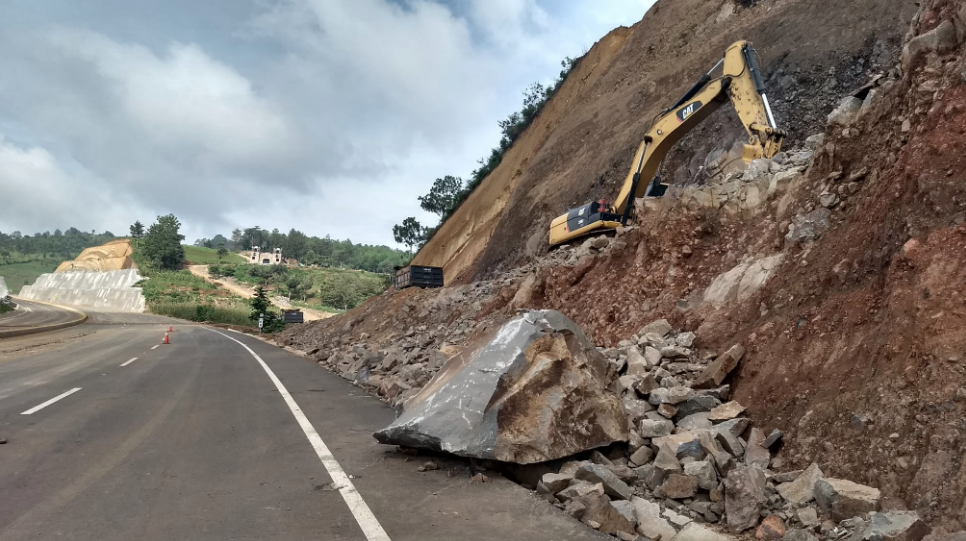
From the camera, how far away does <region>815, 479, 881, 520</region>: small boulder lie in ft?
12.1

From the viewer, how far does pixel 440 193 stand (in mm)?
61875

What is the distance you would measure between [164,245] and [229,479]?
121 metres

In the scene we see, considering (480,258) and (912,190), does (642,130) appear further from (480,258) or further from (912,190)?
(912,190)

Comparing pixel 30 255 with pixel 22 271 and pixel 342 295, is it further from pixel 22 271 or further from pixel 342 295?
pixel 342 295

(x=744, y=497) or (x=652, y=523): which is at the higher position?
(x=744, y=497)

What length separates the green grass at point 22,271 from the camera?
114 m

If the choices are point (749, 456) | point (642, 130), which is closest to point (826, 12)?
point (642, 130)

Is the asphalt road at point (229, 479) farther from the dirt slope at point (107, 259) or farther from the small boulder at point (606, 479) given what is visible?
the dirt slope at point (107, 259)

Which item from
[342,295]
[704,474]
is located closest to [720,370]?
[704,474]

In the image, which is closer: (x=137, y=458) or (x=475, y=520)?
(x=475, y=520)

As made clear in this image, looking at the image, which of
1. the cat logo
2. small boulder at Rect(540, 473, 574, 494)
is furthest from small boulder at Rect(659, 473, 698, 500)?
the cat logo

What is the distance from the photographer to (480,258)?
3094 cm

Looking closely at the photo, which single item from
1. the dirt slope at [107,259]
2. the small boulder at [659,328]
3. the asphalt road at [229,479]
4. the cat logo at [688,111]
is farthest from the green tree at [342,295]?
the small boulder at [659,328]

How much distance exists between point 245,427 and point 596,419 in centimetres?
470
